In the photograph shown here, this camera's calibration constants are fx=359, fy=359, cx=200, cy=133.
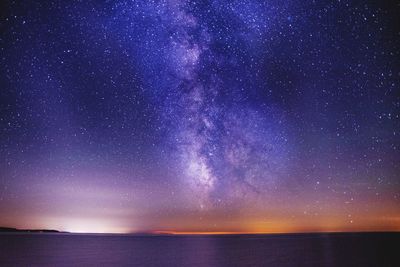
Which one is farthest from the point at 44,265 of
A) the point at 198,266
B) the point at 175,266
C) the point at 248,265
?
the point at 248,265

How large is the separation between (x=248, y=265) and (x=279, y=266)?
1815mm

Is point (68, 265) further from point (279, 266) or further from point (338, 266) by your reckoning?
point (338, 266)

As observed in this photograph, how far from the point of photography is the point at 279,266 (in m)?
21.1

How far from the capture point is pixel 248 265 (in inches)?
832

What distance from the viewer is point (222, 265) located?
21.1m

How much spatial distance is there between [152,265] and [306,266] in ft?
29.3

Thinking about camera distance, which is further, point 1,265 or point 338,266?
point 338,266

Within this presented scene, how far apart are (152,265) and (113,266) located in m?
2.19

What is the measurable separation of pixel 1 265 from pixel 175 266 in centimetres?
935

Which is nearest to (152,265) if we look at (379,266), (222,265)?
(222,265)

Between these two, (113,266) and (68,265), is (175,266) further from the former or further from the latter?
(68,265)

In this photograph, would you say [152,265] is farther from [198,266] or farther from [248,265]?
[248,265]

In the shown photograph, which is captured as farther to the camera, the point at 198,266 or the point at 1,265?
the point at 198,266

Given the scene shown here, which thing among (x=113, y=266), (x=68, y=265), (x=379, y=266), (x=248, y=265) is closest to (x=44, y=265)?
(x=68, y=265)
